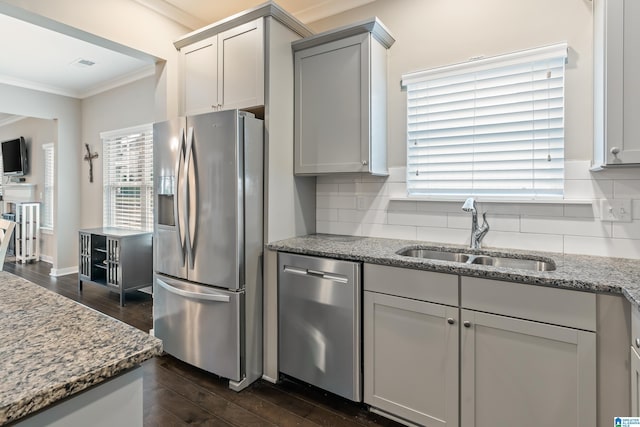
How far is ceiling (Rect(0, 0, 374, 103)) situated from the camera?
2.67 m

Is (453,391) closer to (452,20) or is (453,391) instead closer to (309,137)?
(309,137)

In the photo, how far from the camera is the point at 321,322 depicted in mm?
2096

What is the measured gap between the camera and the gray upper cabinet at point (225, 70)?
7.89 feet

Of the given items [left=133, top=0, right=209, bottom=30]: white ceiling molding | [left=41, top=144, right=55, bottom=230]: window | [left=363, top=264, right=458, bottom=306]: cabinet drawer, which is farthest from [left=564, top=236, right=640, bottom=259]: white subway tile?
[left=41, top=144, right=55, bottom=230]: window

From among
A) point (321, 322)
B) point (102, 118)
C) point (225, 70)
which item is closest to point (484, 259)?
point (321, 322)

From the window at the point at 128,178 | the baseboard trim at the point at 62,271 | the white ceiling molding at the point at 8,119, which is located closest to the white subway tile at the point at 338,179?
the window at the point at 128,178

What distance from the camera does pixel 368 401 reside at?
1.96 m

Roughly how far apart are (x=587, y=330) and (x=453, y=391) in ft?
2.14

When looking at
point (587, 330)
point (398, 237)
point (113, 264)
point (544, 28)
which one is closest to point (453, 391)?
point (587, 330)

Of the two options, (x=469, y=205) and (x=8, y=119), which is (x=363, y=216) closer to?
(x=469, y=205)

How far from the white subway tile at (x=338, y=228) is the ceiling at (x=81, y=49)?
1.72 m

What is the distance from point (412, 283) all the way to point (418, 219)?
786 millimetres

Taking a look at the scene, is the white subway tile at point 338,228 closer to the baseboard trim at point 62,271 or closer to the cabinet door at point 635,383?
the cabinet door at point 635,383

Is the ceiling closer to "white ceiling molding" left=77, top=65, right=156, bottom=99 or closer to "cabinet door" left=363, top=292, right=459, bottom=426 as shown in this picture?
"white ceiling molding" left=77, top=65, right=156, bottom=99
